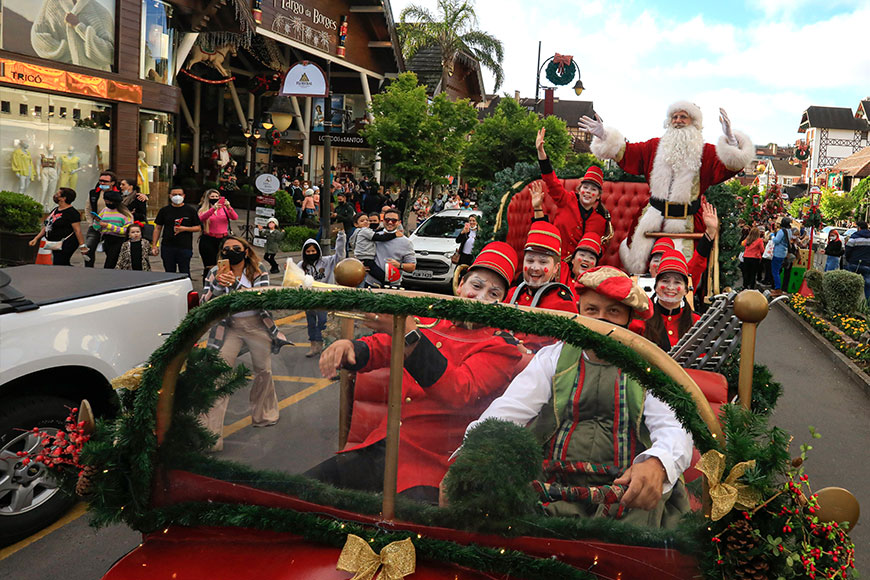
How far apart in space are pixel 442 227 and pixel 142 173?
8.58m

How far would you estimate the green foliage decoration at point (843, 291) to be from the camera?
1405cm

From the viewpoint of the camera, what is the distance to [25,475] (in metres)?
4.23

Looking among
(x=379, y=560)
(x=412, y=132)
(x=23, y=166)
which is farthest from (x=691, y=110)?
(x=412, y=132)

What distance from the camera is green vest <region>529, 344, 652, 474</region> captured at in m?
2.12

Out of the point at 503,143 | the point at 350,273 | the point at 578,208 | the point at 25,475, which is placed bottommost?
the point at 25,475

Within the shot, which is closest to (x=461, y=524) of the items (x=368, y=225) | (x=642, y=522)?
(x=642, y=522)

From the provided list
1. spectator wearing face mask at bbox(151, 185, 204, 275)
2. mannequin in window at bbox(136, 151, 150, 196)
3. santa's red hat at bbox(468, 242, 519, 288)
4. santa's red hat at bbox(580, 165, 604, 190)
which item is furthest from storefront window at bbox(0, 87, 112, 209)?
santa's red hat at bbox(468, 242, 519, 288)

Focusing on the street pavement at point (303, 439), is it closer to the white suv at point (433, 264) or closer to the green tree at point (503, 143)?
the white suv at point (433, 264)

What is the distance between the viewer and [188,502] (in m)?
2.35

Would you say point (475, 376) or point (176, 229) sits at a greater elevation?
point (176, 229)

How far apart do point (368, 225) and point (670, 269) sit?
657 cm

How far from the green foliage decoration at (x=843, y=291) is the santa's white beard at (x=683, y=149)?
8.52 meters

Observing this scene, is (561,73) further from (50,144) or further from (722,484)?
(722,484)

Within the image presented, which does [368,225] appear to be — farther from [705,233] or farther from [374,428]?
[374,428]
